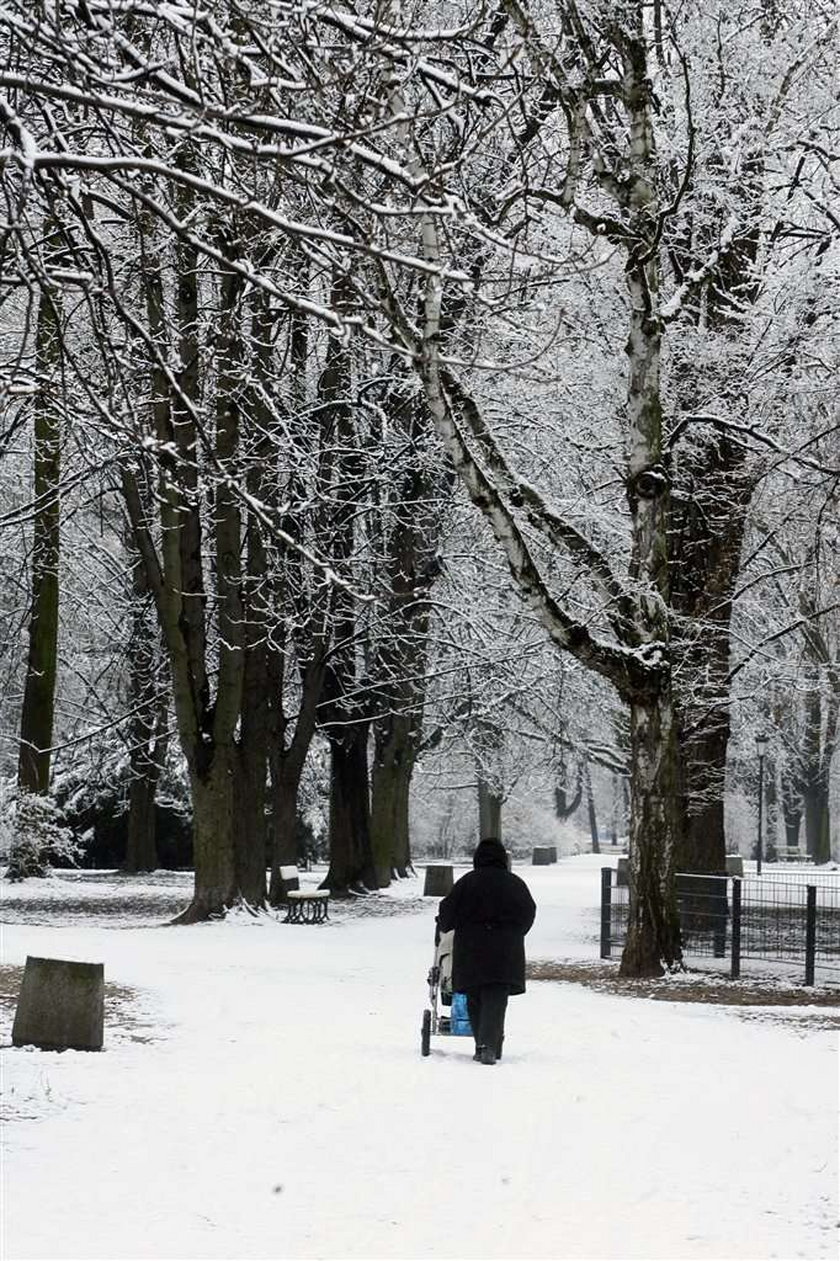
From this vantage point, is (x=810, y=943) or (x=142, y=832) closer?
(x=810, y=943)

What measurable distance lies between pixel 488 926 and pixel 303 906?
45.7 feet

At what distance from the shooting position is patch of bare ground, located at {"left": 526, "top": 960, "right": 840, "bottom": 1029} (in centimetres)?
1559

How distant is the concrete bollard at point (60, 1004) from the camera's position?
11.4 metres

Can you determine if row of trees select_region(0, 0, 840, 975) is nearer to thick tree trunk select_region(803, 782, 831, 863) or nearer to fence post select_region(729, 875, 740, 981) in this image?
fence post select_region(729, 875, 740, 981)

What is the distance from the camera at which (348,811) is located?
32.2m

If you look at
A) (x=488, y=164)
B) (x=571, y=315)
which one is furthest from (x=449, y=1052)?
(x=571, y=315)

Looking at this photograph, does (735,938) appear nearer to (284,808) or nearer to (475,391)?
(475,391)

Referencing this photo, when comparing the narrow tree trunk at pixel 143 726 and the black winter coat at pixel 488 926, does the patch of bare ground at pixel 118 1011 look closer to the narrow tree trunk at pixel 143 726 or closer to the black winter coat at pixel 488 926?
the black winter coat at pixel 488 926

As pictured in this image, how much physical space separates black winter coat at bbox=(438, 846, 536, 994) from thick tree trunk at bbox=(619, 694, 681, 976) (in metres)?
5.53

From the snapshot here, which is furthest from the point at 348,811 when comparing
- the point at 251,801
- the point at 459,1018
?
the point at 459,1018

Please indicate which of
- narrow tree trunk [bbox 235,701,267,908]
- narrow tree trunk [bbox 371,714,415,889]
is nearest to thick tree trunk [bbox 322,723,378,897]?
narrow tree trunk [bbox 371,714,415,889]

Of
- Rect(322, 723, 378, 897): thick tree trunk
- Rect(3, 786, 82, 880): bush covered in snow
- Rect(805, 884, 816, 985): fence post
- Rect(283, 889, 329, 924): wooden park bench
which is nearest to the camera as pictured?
Rect(805, 884, 816, 985): fence post

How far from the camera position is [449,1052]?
1216 cm

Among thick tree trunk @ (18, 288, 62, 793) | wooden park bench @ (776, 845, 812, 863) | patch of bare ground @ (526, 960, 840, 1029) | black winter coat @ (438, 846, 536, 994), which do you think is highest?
thick tree trunk @ (18, 288, 62, 793)
